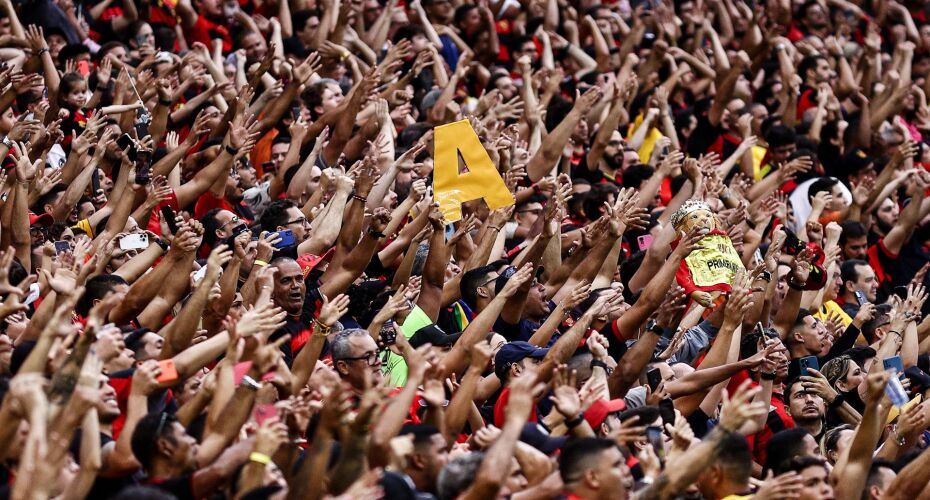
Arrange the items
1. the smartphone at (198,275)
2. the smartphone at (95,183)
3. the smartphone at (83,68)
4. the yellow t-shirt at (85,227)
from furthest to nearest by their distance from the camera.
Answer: the smartphone at (83,68) → the smartphone at (95,183) → the yellow t-shirt at (85,227) → the smartphone at (198,275)

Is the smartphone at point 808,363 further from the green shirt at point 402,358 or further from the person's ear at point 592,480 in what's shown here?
the person's ear at point 592,480

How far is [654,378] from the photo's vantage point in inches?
315

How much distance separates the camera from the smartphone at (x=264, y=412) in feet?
19.7

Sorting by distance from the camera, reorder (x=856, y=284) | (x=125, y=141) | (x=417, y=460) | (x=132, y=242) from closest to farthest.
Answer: (x=417, y=460) < (x=132, y=242) < (x=125, y=141) < (x=856, y=284)

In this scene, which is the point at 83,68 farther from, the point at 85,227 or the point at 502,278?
the point at 502,278

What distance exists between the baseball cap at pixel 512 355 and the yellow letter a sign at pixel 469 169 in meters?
1.84

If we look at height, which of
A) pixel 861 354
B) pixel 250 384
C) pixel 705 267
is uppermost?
pixel 250 384

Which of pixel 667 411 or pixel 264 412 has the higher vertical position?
pixel 264 412

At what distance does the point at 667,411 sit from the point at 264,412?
7.10ft

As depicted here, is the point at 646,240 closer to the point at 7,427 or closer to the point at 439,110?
the point at 439,110

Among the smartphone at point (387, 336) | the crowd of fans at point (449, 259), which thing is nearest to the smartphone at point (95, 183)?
the crowd of fans at point (449, 259)

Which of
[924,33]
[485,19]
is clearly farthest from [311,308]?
[924,33]

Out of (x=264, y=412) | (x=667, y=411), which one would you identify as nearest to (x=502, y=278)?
(x=667, y=411)

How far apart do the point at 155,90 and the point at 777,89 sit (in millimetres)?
6483
